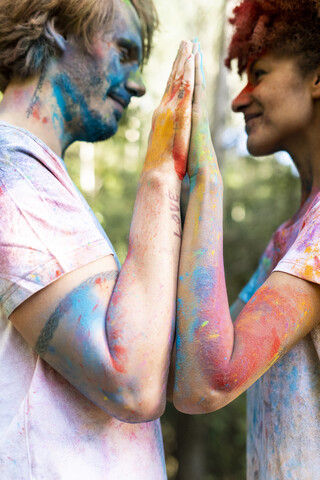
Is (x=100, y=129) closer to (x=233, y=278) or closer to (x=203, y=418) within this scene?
(x=233, y=278)

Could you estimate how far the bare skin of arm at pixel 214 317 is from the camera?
135cm

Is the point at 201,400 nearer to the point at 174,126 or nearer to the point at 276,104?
Answer: the point at 174,126

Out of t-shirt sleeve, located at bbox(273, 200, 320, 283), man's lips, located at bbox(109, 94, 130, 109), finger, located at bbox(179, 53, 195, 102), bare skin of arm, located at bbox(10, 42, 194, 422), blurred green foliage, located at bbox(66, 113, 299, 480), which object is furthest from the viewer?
blurred green foliage, located at bbox(66, 113, 299, 480)

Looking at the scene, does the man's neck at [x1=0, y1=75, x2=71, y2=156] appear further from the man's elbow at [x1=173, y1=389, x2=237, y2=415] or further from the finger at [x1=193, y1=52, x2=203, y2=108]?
the man's elbow at [x1=173, y1=389, x2=237, y2=415]

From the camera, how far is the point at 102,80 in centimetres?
191

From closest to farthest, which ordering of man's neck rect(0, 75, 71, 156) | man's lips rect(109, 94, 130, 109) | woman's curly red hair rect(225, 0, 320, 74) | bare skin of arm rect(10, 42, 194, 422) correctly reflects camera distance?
bare skin of arm rect(10, 42, 194, 422)
man's neck rect(0, 75, 71, 156)
woman's curly red hair rect(225, 0, 320, 74)
man's lips rect(109, 94, 130, 109)

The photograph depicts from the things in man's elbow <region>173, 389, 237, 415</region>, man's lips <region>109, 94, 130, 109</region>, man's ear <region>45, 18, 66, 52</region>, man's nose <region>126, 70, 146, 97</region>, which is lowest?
man's elbow <region>173, 389, 237, 415</region>

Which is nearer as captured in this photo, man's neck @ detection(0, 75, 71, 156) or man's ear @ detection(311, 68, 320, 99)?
man's neck @ detection(0, 75, 71, 156)

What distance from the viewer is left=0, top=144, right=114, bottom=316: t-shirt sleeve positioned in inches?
50.2

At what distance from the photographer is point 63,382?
1.40 m

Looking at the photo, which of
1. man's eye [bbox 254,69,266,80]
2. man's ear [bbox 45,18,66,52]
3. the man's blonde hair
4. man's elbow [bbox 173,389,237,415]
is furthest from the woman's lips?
man's elbow [bbox 173,389,237,415]

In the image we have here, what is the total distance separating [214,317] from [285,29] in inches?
49.6

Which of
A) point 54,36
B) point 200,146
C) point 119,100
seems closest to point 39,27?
point 54,36

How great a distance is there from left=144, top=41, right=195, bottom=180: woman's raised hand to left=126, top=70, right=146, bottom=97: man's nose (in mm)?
429
